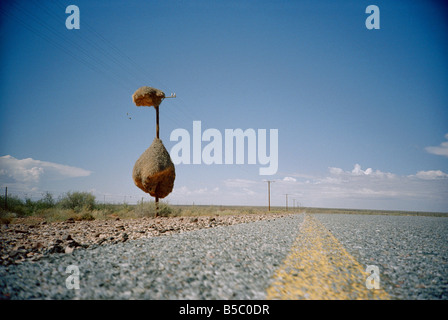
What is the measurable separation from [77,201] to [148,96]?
10.9 metres

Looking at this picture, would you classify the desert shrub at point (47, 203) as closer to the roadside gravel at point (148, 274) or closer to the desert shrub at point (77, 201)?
the desert shrub at point (77, 201)

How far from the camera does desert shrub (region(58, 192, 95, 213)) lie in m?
19.2

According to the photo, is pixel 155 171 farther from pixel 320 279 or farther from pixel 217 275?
pixel 320 279

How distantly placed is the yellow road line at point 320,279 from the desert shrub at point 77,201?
19.4 metres

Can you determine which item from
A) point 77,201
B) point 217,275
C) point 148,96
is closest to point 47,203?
point 77,201

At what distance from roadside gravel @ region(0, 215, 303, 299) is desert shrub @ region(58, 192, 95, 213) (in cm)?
1751

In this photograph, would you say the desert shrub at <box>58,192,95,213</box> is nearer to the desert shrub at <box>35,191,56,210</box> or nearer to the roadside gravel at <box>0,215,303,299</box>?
the desert shrub at <box>35,191,56,210</box>

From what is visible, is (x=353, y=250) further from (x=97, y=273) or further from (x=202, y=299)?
(x=97, y=273)

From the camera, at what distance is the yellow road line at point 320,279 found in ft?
9.29

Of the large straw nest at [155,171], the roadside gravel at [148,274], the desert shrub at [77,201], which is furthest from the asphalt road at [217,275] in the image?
the desert shrub at [77,201]

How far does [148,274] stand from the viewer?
3.23m

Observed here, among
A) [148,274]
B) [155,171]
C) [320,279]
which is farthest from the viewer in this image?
[155,171]

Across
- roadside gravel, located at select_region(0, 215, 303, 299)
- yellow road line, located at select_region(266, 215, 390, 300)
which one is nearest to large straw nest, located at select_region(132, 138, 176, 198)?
roadside gravel, located at select_region(0, 215, 303, 299)

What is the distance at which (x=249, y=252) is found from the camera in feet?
15.4
